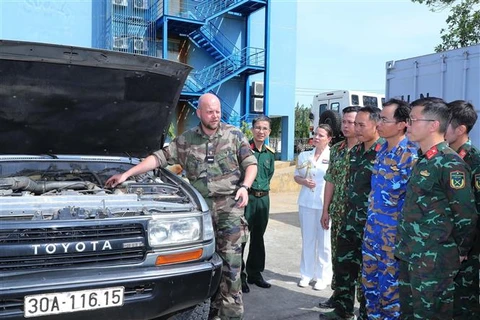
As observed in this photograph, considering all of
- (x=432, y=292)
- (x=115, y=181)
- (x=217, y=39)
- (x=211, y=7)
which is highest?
(x=211, y=7)

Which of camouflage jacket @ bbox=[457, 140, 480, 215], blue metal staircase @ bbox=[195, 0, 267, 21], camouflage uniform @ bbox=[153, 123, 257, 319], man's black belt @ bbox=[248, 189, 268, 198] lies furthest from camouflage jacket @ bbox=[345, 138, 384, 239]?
blue metal staircase @ bbox=[195, 0, 267, 21]

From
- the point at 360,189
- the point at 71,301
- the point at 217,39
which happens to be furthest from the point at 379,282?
the point at 217,39

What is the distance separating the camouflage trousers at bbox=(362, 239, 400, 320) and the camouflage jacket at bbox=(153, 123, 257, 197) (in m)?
1.12

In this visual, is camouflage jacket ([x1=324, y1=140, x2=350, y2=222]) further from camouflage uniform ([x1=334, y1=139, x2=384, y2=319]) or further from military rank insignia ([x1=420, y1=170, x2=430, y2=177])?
military rank insignia ([x1=420, y1=170, x2=430, y2=177])

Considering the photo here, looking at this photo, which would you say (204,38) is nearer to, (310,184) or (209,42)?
(209,42)

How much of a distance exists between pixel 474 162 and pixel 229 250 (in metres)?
1.90

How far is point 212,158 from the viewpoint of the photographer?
136 inches

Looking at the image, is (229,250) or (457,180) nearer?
(457,180)

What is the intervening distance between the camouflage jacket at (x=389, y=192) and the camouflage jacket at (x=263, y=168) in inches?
60.8

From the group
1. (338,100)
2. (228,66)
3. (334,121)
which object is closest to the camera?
(334,121)

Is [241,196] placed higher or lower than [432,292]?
higher

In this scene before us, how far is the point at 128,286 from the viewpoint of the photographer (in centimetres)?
→ 243

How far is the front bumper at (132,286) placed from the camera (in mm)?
2209

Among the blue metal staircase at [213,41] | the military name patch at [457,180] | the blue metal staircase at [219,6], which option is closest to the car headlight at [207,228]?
the military name patch at [457,180]
